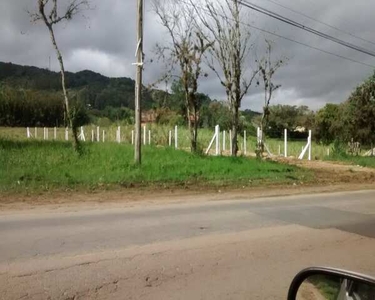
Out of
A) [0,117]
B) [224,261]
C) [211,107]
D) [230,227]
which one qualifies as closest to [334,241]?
[230,227]

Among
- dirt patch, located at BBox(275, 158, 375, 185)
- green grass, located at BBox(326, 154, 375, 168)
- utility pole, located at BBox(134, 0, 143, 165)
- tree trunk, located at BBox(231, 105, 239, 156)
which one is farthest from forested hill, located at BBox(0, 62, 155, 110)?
dirt patch, located at BBox(275, 158, 375, 185)

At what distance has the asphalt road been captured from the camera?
5035 millimetres

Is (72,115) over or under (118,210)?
over

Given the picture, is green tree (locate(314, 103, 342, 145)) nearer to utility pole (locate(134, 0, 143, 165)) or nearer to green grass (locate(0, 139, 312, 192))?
green grass (locate(0, 139, 312, 192))

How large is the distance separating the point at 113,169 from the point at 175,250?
914 cm

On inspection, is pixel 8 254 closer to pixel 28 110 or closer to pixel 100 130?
pixel 100 130

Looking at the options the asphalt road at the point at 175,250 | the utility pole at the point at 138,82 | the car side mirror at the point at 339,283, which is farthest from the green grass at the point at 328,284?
the utility pole at the point at 138,82

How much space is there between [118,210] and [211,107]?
3674 cm

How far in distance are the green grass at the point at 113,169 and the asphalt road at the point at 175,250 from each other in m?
3.89

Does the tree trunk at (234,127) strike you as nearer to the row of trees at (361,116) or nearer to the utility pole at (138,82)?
the utility pole at (138,82)

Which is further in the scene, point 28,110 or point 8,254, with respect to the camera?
point 28,110

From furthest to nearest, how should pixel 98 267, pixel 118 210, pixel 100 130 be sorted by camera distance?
pixel 100 130 → pixel 118 210 → pixel 98 267

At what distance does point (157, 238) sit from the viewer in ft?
23.5

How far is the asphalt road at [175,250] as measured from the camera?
16.5ft
